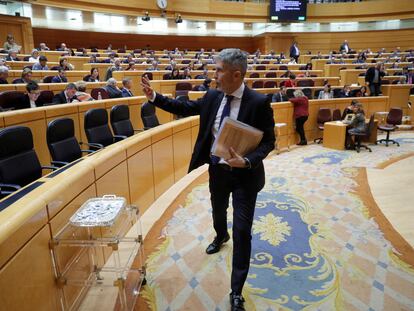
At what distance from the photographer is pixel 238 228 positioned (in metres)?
1.79

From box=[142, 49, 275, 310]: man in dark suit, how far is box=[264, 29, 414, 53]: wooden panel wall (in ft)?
53.0

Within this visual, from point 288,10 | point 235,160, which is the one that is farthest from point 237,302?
point 288,10

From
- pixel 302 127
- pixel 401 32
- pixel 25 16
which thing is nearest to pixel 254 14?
pixel 401 32

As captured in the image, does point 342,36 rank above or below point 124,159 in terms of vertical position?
above

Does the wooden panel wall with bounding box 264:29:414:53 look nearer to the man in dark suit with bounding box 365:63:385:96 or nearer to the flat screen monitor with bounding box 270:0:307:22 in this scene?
the flat screen monitor with bounding box 270:0:307:22

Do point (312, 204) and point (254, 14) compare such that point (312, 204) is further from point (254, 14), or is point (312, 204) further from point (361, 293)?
point (254, 14)

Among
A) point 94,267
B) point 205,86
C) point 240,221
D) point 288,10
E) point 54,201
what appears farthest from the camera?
point 288,10

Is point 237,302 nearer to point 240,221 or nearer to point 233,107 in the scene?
point 240,221

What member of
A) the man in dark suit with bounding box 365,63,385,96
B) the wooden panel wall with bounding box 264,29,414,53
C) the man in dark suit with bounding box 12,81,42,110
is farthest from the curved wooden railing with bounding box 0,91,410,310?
the wooden panel wall with bounding box 264,29,414,53

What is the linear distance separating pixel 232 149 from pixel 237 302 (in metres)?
0.81

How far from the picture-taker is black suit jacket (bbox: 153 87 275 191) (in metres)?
1.79

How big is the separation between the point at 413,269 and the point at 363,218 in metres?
0.84

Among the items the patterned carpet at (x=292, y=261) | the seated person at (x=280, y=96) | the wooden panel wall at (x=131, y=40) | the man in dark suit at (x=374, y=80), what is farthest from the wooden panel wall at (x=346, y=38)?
the patterned carpet at (x=292, y=261)

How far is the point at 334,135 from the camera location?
621 cm
